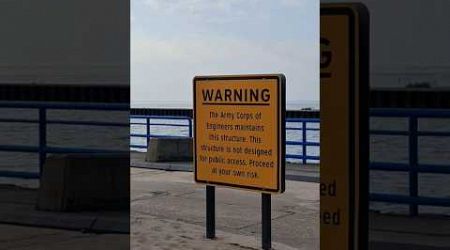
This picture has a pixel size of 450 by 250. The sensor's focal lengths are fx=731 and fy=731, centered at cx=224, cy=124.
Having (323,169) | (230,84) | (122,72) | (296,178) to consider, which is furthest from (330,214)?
(122,72)

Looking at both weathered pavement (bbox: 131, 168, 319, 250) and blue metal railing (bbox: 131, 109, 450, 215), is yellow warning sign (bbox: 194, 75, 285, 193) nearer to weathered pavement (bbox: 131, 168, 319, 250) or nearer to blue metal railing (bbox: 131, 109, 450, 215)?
weathered pavement (bbox: 131, 168, 319, 250)

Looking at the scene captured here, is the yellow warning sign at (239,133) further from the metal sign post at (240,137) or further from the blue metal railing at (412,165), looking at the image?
the blue metal railing at (412,165)

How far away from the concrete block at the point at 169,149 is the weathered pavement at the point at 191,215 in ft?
0.16

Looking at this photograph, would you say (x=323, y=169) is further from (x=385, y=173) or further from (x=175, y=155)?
(x=175, y=155)

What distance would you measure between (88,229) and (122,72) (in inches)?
28.9

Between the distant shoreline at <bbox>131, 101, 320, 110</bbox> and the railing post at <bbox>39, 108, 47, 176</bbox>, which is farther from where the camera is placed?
the railing post at <bbox>39, 108, 47, 176</bbox>

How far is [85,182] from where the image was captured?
2.23 meters

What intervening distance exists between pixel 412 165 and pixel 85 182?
113 cm

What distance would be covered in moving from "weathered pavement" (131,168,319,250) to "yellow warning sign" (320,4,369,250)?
373mm

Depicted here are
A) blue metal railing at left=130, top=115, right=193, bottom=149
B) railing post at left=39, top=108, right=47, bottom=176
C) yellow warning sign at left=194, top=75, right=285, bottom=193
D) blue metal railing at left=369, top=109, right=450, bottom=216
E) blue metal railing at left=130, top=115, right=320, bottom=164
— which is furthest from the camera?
railing post at left=39, top=108, right=47, bottom=176

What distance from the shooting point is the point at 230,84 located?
1.76m

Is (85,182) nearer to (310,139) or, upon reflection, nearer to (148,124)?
(148,124)

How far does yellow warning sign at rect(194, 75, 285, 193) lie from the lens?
1830mm

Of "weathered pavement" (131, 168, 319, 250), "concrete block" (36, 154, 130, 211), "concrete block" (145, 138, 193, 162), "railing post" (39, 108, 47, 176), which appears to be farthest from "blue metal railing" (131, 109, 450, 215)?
"railing post" (39, 108, 47, 176)
